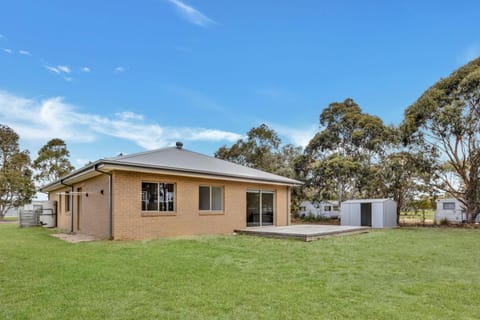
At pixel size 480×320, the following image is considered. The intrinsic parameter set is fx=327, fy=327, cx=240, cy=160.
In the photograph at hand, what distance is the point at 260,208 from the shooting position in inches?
615

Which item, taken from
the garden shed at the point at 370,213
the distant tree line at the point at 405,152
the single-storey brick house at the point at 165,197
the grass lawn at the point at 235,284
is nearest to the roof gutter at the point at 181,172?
the single-storey brick house at the point at 165,197

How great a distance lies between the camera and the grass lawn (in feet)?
12.0

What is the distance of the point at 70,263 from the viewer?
641cm

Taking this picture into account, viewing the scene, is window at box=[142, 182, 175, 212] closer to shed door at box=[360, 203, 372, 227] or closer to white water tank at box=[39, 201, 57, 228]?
white water tank at box=[39, 201, 57, 228]

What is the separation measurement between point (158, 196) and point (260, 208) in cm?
573

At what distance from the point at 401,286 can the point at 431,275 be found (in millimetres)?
1217

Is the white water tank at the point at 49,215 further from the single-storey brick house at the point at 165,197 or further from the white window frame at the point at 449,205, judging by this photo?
the white window frame at the point at 449,205

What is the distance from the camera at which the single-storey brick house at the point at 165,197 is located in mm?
10523

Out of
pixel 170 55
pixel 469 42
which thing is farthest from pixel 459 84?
pixel 170 55

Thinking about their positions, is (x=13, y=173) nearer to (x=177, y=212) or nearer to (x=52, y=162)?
(x=52, y=162)

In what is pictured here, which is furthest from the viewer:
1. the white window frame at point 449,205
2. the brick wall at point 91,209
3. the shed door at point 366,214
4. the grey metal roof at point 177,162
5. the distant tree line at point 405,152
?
the white window frame at point 449,205

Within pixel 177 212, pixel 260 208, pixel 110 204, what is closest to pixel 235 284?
pixel 110 204

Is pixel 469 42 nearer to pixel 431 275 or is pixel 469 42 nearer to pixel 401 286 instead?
pixel 431 275

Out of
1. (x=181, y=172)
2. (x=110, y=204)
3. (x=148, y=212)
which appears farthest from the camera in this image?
(x=181, y=172)
